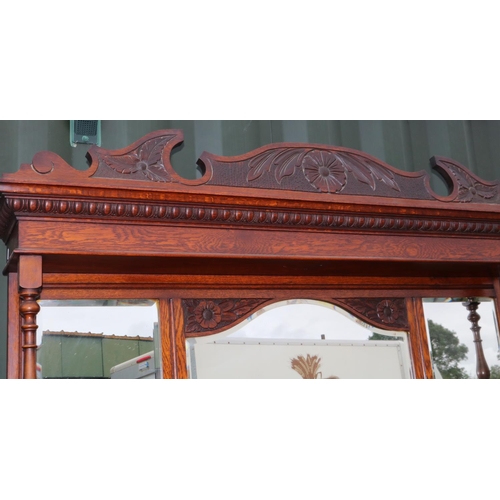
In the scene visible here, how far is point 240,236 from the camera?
1.62m

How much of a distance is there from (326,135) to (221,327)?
0.79 metres

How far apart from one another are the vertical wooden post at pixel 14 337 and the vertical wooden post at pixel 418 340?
0.97m

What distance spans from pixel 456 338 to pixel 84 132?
44.9 inches

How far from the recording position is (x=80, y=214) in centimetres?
149

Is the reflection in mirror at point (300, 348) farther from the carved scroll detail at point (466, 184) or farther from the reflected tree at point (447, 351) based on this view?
the carved scroll detail at point (466, 184)

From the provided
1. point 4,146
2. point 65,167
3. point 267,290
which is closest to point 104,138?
point 4,146

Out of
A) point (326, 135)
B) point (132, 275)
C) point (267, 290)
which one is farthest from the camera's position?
point (326, 135)

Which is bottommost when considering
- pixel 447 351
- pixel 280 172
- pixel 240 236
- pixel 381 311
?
pixel 447 351

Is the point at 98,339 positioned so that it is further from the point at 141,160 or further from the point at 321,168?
the point at 321,168

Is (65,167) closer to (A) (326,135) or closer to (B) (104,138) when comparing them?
(B) (104,138)

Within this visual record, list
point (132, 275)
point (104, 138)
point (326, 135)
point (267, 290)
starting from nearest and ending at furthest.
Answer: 1. point (132, 275)
2. point (267, 290)
3. point (104, 138)
4. point (326, 135)

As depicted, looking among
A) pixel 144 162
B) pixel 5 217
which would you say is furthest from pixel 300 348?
pixel 5 217

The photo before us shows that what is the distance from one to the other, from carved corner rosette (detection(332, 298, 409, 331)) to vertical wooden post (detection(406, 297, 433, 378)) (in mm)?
18

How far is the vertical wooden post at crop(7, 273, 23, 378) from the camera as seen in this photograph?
1.53 meters
